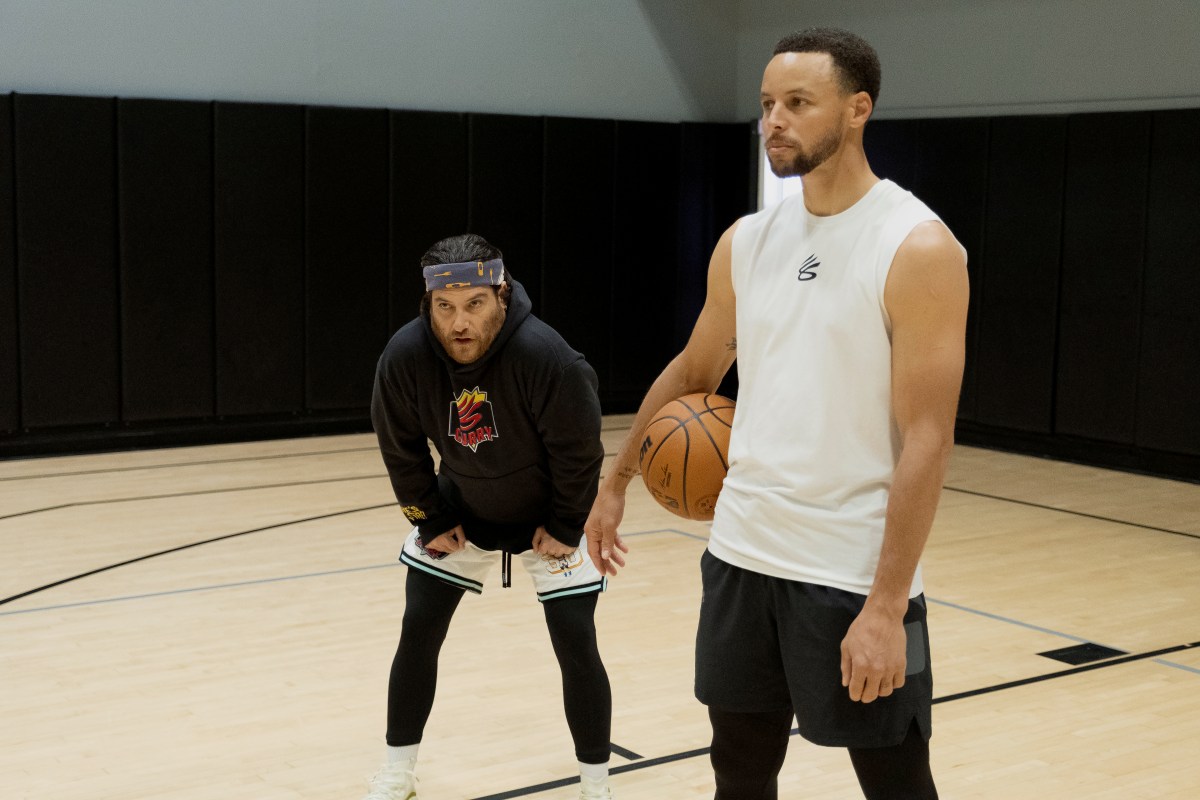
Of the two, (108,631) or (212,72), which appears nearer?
(108,631)

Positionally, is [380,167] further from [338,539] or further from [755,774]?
[755,774]

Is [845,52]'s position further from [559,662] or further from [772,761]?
[559,662]

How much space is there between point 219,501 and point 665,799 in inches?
167

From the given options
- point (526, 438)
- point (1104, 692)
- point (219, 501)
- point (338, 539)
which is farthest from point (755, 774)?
point (219, 501)

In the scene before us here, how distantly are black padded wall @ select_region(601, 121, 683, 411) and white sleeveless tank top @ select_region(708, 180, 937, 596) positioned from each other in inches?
321

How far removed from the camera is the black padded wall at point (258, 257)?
875 centimetres

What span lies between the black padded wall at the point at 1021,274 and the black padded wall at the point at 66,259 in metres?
5.40

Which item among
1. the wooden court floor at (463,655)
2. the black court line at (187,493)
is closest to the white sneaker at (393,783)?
the wooden court floor at (463,655)

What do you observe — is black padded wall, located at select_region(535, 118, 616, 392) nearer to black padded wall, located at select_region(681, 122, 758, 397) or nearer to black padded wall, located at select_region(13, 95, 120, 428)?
black padded wall, located at select_region(681, 122, 758, 397)

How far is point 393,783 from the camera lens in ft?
10.5

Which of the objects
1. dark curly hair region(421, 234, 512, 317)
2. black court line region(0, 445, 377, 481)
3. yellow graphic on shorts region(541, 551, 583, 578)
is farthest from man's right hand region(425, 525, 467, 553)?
black court line region(0, 445, 377, 481)

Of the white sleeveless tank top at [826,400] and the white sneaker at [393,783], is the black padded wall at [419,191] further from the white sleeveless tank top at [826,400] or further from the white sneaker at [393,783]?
the white sleeveless tank top at [826,400]

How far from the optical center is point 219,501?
708cm

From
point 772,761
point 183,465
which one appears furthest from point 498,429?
point 183,465
